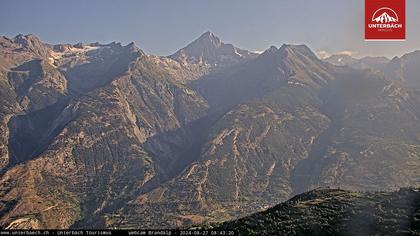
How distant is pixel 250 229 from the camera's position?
74.2m

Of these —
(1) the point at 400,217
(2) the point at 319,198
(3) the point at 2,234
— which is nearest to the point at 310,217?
(1) the point at 400,217

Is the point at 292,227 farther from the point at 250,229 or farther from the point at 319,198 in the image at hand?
the point at 319,198

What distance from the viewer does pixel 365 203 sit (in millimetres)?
86938

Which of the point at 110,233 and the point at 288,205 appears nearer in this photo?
the point at 110,233

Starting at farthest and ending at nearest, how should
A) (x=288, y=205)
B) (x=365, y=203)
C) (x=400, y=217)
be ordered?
(x=288, y=205), (x=365, y=203), (x=400, y=217)

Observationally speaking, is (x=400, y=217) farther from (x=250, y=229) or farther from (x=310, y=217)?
(x=250, y=229)

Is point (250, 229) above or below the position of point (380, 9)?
below

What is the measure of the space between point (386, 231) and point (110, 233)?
4081cm

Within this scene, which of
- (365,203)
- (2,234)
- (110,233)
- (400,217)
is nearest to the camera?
(110,233)

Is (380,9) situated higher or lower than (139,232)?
higher

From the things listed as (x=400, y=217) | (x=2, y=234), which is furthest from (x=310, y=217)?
(x=2, y=234)

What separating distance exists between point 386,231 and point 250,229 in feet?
62.5

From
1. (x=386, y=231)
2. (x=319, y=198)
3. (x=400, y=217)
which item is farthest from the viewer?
(x=319, y=198)

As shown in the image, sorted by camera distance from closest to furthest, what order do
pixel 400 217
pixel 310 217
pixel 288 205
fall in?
pixel 400 217
pixel 310 217
pixel 288 205
